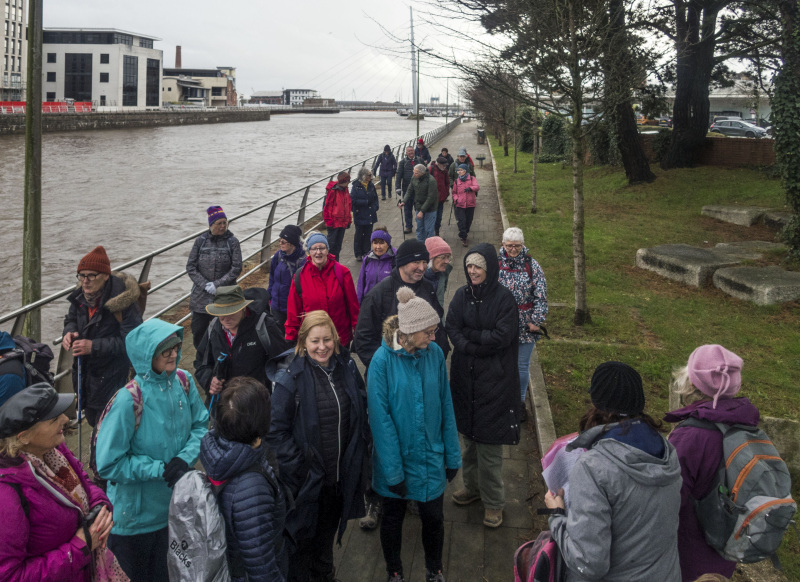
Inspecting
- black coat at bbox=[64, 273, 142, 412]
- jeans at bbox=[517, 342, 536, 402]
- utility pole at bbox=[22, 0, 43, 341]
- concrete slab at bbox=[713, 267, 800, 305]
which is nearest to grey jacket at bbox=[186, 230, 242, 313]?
utility pole at bbox=[22, 0, 43, 341]

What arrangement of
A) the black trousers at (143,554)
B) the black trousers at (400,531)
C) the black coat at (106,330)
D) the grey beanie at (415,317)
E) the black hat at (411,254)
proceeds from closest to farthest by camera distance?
1. the black trousers at (143,554)
2. the grey beanie at (415,317)
3. the black trousers at (400,531)
4. the black coat at (106,330)
5. the black hat at (411,254)

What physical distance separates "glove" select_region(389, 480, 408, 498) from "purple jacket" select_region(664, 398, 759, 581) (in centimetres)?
135

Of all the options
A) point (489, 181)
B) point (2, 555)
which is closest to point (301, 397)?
point (2, 555)

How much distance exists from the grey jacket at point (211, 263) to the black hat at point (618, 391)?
4.45 m

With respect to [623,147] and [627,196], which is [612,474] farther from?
[623,147]

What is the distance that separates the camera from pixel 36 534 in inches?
88.2

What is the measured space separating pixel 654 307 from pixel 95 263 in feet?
23.1

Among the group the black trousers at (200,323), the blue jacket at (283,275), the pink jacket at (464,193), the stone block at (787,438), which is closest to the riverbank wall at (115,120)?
the pink jacket at (464,193)

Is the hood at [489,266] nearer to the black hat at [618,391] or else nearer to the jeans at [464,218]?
the black hat at [618,391]

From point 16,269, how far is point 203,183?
17740mm

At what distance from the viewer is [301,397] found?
3268mm

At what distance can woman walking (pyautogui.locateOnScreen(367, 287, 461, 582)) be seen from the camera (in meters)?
3.40

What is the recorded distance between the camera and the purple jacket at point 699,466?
2600 millimetres

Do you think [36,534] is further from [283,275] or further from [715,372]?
[283,275]
